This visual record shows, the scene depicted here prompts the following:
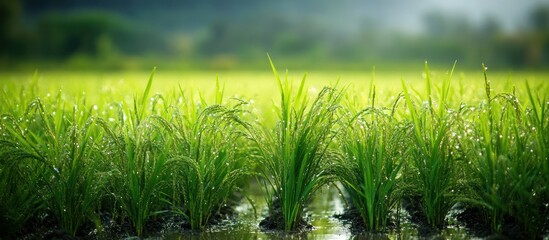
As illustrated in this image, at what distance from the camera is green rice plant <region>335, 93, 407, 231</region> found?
441cm

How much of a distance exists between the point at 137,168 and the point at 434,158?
7.36ft

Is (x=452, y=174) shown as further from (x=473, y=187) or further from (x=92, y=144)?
(x=92, y=144)

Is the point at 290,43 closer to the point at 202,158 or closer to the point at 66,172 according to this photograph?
the point at 202,158

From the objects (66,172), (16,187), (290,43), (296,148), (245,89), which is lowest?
(16,187)

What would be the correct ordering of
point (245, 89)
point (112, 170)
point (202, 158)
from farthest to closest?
point (245, 89) → point (202, 158) → point (112, 170)

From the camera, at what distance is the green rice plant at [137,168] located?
438cm

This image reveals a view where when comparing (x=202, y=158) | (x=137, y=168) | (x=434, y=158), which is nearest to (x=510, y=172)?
(x=434, y=158)

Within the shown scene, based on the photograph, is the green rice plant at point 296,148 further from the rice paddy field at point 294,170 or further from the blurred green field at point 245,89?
the blurred green field at point 245,89

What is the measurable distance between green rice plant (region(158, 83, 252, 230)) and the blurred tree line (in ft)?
201

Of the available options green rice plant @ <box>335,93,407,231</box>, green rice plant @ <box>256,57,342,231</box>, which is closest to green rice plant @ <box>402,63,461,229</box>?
green rice plant @ <box>335,93,407,231</box>

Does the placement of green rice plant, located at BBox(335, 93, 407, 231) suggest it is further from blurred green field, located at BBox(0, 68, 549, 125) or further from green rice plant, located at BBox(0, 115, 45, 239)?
green rice plant, located at BBox(0, 115, 45, 239)

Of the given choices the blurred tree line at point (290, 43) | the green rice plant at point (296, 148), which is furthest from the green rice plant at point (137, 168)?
the blurred tree line at point (290, 43)

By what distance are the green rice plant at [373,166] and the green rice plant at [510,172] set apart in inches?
23.4

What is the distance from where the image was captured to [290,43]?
345 feet
